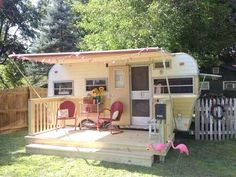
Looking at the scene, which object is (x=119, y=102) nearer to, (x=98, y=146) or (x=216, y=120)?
(x=98, y=146)

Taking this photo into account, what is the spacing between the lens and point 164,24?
11.0m

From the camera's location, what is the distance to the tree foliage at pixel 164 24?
10969 mm

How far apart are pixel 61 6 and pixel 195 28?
1276 cm

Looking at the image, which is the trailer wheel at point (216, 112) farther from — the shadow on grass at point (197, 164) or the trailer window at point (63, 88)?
the trailer window at point (63, 88)

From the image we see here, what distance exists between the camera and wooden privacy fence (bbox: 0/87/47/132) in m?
11.9

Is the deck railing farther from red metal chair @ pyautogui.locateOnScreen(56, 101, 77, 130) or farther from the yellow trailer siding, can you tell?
the yellow trailer siding

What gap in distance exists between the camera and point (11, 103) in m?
12.4

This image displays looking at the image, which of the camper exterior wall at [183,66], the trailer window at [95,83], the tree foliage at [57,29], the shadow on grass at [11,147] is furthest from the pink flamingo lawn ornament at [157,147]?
the tree foliage at [57,29]

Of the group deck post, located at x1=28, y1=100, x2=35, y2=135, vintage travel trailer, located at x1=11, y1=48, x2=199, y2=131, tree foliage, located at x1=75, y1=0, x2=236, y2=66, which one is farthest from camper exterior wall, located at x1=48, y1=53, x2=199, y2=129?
deck post, located at x1=28, y1=100, x2=35, y2=135

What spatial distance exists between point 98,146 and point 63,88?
3793 mm

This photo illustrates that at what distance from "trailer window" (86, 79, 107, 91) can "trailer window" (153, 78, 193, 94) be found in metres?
1.63

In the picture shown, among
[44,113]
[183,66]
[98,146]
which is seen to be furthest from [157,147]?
[44,113]

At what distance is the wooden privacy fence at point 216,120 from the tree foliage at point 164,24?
2.70m

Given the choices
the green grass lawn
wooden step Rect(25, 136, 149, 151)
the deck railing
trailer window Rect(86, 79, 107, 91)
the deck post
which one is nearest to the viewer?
the green grass lawn
